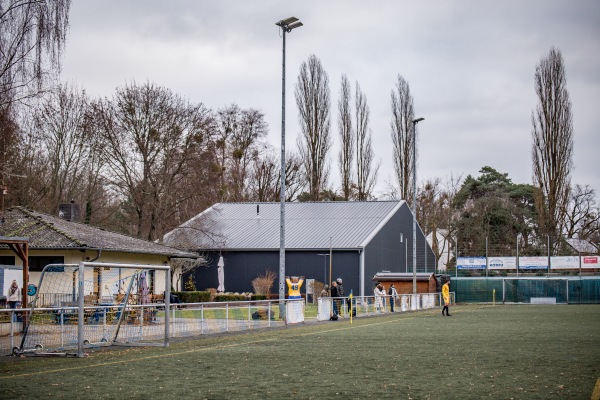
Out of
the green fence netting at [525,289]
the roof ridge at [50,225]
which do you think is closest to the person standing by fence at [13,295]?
the roof ridge at [50,225]

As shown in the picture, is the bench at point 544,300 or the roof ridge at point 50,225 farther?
the bench at point 544,300

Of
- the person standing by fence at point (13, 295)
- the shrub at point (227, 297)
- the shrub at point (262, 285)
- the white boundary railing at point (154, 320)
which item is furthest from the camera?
the shrub at point (262, 285)

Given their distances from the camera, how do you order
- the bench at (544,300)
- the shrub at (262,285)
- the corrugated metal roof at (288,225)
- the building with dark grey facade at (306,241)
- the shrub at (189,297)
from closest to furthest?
the shrub at (189,297)
the shrub at (262,285)
the building with dark grey facade at (306,241)
the corrugated metal roof at (288,225)
the bench at (544,300)

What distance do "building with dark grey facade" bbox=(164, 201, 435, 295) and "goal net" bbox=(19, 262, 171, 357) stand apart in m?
29.7

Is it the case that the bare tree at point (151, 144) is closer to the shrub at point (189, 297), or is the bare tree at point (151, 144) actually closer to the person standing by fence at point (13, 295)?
the shrub at point (189, 297)

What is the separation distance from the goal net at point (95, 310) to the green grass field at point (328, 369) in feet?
3.44

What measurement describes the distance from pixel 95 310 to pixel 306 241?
3879 cm

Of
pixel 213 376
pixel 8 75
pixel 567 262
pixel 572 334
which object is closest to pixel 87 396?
pixel 213 376

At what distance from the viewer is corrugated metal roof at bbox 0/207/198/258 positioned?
32438mm

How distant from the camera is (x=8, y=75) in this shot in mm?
22609

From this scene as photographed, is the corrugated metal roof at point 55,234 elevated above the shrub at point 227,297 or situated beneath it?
elevated above

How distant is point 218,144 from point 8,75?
34.1 metres

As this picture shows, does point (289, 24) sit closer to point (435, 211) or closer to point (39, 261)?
point (39, 261)

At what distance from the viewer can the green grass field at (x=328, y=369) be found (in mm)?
11383
